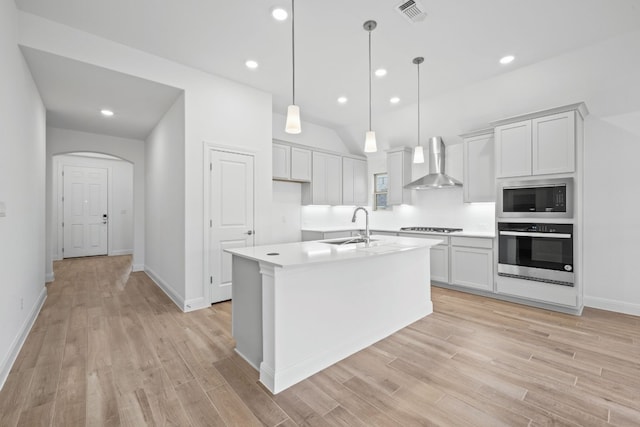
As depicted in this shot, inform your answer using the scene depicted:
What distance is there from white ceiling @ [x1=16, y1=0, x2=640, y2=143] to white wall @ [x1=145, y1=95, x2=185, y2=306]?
0.62m

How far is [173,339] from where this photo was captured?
2.84 meters

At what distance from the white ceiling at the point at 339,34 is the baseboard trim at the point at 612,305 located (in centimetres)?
307

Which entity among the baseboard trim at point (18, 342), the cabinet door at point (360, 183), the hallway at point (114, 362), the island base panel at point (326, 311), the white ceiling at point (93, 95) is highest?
the white ceiling at point (93, 95)

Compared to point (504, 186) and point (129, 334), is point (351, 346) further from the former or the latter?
point (504, 186)

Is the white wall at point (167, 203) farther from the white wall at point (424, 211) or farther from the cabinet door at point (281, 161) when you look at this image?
the white wall at point (424, 211)

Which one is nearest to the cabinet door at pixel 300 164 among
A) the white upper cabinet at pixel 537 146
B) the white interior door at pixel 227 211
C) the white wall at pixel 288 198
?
the white wall at pixel 288 198

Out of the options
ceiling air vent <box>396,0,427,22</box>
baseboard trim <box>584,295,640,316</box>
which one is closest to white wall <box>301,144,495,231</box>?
baseboard trim <box>584,295,640,316</box>

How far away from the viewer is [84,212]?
7.83 m

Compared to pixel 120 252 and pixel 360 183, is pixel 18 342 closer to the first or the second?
pixel 360 183

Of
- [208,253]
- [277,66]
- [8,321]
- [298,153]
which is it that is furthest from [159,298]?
[277,66]

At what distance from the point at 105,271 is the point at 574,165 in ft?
26.8

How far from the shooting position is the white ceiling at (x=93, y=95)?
3.11m

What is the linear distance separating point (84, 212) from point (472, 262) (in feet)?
31.1

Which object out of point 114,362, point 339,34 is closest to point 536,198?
point 339,34
